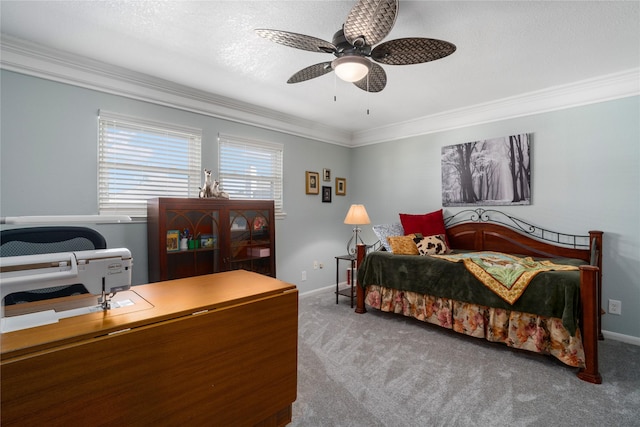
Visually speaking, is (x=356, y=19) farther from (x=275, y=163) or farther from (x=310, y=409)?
(x=275, y=163)

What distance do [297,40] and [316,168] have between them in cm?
263

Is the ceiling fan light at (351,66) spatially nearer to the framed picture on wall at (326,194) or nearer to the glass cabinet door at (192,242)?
the glass cabinet door at (192,242)

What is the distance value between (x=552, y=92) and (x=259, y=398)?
361 centimetres

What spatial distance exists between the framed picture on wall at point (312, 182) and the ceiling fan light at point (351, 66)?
237 centimetres

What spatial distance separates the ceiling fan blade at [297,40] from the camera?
161cm

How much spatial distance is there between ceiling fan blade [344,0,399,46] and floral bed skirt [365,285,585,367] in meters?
2.23

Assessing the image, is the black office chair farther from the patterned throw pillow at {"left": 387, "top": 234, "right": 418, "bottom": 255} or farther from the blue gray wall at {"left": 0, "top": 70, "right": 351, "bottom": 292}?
the patterned throw pillow at {"left": 387, "top": 234, "right": 418, "bottom": 255}

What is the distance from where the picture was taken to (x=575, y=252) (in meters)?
2.87

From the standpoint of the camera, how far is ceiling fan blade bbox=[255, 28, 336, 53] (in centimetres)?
161

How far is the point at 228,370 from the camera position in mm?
1304

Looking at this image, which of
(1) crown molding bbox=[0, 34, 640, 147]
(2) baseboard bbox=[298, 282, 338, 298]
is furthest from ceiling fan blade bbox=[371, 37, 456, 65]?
(2) baseboard bbox=[298, 282, 338, 298]

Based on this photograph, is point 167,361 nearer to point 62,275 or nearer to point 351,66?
point 62,275

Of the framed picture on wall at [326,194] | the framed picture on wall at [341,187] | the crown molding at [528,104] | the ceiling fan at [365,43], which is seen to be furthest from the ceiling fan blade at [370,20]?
the framed picture on wall at [341,187]

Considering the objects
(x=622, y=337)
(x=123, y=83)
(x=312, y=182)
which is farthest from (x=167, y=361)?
(x=622, y=337)
